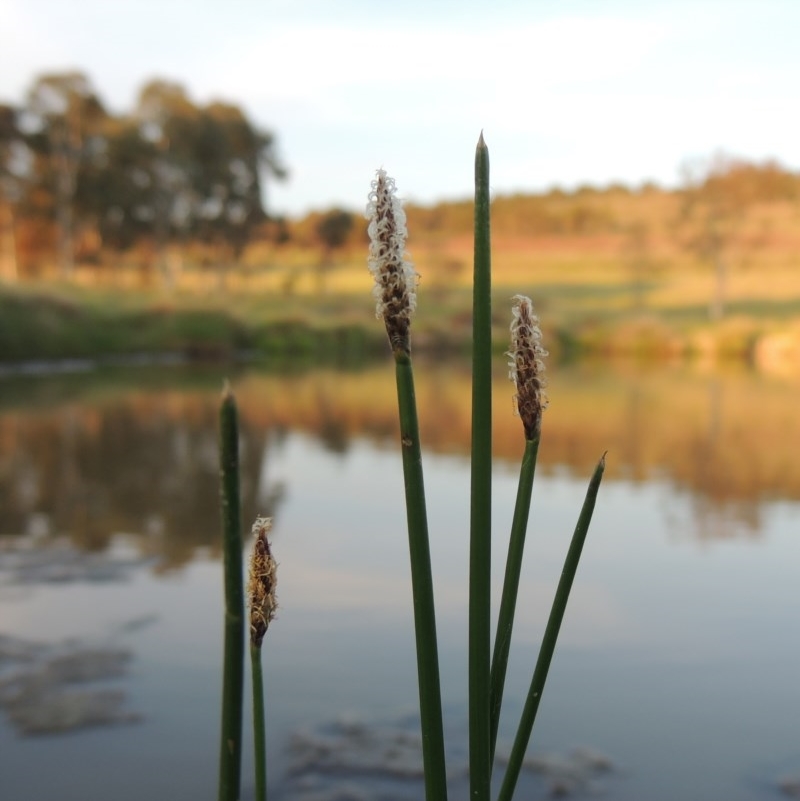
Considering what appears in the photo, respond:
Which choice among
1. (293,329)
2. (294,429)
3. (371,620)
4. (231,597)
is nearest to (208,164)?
(293,329)

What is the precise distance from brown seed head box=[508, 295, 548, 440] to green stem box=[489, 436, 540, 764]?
0.07m

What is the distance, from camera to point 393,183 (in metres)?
0.80

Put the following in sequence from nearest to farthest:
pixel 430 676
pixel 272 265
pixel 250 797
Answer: pixel 430 676, pixel 250 797, pixel 272 265

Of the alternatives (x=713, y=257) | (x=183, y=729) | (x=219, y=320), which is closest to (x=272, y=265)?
(x=713, y=257)

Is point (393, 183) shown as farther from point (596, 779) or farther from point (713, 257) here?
point (713, 257)

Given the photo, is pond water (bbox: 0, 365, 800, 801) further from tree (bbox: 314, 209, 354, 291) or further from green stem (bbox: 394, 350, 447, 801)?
tree (bbox: 314, 209, 354, 291)

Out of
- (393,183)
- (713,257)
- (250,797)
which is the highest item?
(713,257)

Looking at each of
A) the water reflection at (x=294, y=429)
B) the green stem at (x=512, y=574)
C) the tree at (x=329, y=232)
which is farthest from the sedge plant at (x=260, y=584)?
the tree at (x=329, y=232)

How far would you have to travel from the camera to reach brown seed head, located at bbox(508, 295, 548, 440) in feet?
2.83

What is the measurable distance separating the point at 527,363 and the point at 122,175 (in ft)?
119

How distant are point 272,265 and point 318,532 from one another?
52.6m

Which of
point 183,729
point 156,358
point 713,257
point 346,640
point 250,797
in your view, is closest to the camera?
point 250,797

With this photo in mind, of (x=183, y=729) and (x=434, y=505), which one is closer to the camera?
(x=183, y=729)

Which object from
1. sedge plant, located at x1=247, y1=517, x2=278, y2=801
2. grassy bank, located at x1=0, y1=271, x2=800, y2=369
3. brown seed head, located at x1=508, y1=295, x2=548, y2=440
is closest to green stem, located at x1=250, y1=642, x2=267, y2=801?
sedge plant, located at x1=247, y1=517, x2=278, y2=801
